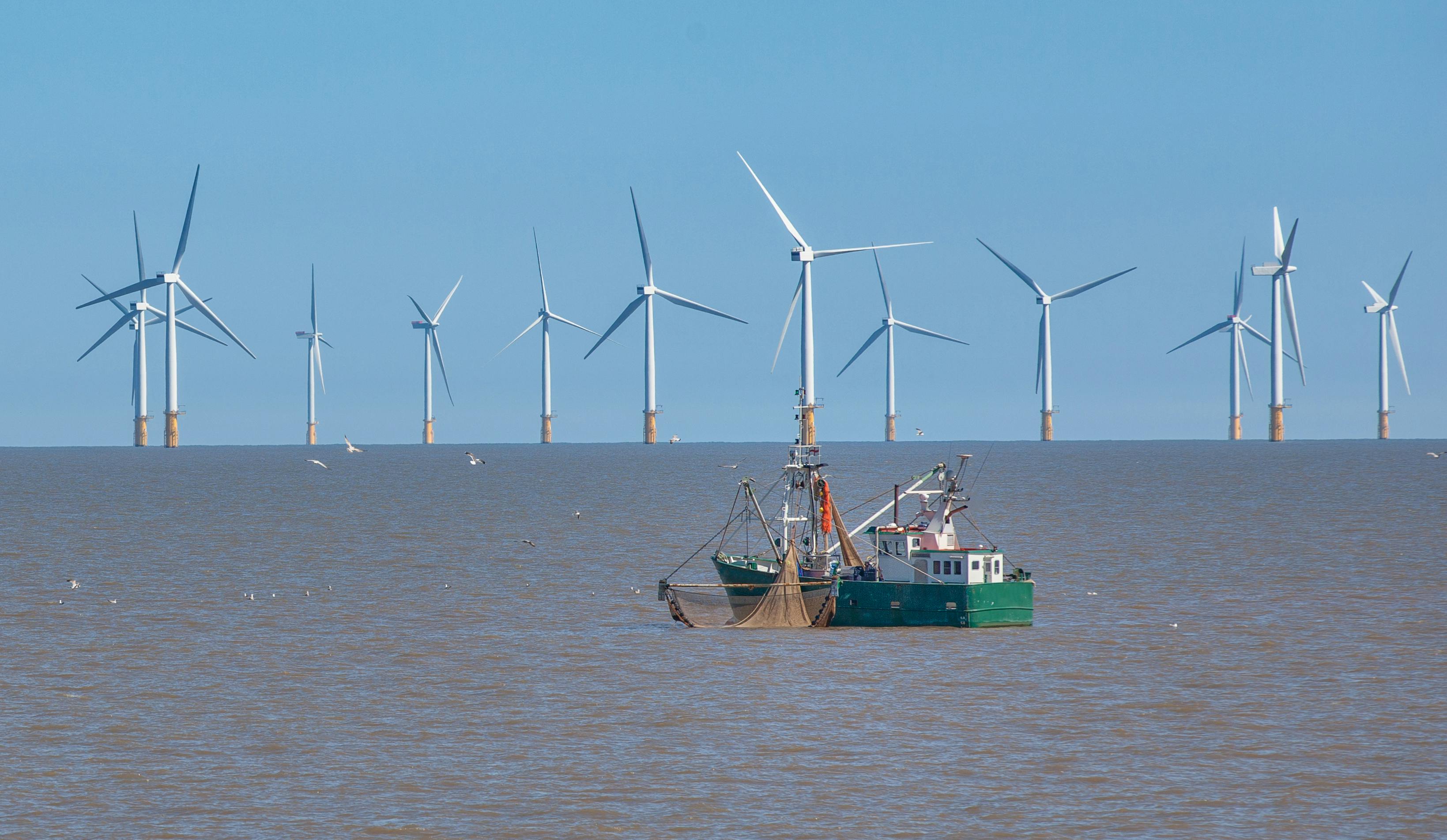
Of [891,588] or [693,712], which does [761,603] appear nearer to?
[891,588]

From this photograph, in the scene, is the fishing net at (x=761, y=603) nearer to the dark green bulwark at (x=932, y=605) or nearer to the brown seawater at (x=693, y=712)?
the dark green bulwark at (x=932, y=605)

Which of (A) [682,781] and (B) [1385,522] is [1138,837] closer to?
(A) [682,781]

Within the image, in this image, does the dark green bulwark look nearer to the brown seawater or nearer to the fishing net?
the brown seawater

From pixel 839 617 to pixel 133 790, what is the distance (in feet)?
132

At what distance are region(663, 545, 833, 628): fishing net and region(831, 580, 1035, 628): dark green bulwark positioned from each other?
3.39ft

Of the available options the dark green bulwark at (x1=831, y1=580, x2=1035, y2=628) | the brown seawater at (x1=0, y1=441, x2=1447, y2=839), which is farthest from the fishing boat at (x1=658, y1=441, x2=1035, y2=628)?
the brown seawater at (x1=0, y1=441, x2=1447, y2=839)

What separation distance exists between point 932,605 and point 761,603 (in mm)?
8113

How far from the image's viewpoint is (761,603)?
78.1 meters

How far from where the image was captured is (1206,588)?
317 feet

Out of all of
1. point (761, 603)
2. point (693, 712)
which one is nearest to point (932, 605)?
point (761, 603)

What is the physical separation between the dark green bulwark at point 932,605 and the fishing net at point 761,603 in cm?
103

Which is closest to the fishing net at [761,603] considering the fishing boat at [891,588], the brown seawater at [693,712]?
the fishing boat at [891,588]

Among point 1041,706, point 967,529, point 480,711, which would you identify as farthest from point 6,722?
point 967,529

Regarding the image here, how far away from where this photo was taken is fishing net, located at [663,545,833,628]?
7756 cm
